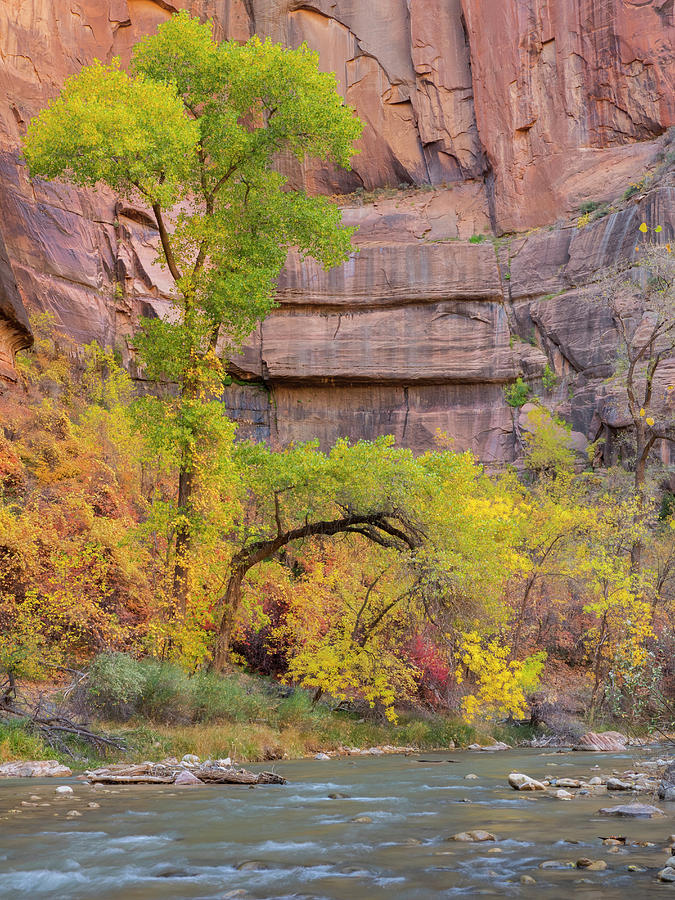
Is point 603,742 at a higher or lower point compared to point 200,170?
lower

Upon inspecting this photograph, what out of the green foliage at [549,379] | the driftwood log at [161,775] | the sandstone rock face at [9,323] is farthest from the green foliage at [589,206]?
the driftwood log at [161,775]

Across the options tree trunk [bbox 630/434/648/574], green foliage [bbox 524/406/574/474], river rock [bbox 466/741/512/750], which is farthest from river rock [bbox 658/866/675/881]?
green foliage [bbox 524/406/574/474]

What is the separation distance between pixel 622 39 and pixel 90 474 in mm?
38234

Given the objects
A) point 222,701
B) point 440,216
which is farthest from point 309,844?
point 440,216

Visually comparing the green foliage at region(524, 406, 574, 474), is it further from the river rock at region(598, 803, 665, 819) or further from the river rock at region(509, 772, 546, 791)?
the river rock at region(598, 803, 665, 819)

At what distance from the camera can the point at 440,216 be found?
4869 centimetres

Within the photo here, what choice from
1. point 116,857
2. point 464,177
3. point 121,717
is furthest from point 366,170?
point 116,857

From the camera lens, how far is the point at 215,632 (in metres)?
17.1

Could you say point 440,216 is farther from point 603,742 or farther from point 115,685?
point 115,685

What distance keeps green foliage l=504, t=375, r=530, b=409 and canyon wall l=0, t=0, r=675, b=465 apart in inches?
21.7

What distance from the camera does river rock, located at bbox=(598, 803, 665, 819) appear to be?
702cm

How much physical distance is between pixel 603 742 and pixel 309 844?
1394cm

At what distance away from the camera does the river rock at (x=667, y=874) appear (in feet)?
14.6

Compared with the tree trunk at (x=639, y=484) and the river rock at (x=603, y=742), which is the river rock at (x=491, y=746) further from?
the tree trunk at (x=639, y=484)
